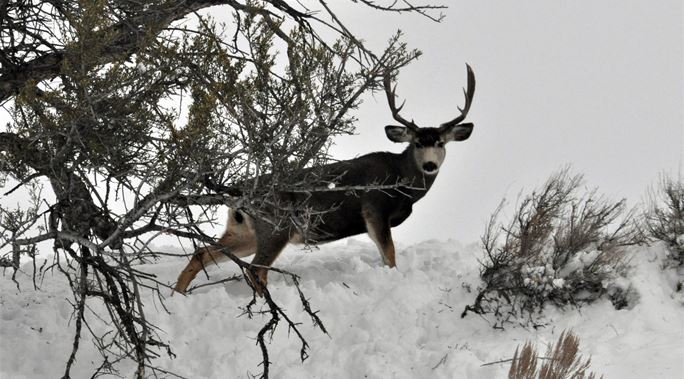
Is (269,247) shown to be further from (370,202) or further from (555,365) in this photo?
(555,365)

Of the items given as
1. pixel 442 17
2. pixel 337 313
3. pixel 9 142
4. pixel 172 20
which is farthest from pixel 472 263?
pixel 9 142

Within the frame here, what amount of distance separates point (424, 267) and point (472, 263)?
0.59 m

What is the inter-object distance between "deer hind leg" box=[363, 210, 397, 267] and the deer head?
0.89 m

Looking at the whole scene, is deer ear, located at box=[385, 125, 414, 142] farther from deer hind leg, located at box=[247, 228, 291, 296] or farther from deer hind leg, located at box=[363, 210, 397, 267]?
deer hind leg, located at box=[247, 228, 291, 296]

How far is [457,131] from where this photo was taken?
34.6 ft

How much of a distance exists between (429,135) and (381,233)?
1.38 metres

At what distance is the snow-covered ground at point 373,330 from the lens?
8.02 metres

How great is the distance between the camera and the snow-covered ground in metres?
8.02

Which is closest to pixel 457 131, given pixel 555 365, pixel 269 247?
pixel 269 247

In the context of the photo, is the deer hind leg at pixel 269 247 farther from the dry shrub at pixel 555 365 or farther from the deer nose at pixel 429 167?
the dry shrub at pixel 555 365

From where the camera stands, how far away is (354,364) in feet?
26.7

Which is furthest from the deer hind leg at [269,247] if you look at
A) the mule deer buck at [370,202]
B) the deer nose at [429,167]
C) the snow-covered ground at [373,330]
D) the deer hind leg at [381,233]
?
the deer nose at [429,167]

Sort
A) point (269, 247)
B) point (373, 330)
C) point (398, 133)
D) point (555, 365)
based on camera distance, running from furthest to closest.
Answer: point (398, 133), point (269, 247), point (373, 330), point (555, 365)

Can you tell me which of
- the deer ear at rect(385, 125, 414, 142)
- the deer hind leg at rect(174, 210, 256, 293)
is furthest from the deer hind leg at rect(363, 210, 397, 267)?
the deer hind leg at rect(174, 210, 256, 293)
